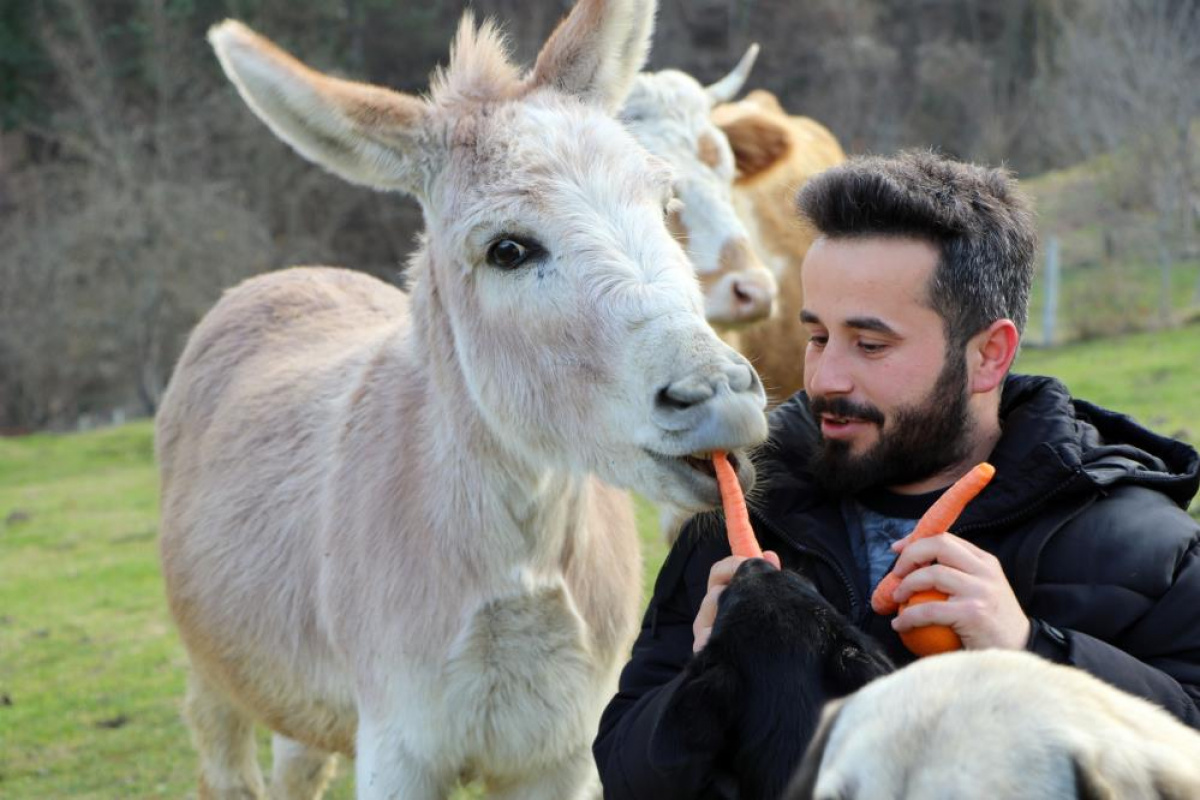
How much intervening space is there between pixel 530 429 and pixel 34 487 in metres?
15.4

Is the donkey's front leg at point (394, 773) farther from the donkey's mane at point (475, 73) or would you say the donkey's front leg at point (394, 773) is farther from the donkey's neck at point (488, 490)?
the donkey's mane at point (475, 73)

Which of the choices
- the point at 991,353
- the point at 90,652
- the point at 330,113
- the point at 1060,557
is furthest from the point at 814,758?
the point at 90,652

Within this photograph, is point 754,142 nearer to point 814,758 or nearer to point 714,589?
point 714,589

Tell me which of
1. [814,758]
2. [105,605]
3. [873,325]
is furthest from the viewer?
[105,605]

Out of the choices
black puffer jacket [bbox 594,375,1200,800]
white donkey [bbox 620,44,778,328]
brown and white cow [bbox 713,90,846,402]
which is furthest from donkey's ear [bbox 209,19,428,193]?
brown and white cow [bbox 713,90,846,402]

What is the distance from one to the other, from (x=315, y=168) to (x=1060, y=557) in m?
31.2

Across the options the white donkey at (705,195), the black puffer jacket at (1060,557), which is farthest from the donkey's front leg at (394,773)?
the white donkey at (705,195)

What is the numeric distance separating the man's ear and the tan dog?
962mm

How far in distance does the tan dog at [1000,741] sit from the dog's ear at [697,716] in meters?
0.35

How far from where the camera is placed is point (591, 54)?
341 centimetres

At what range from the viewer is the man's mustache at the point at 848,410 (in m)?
2.61

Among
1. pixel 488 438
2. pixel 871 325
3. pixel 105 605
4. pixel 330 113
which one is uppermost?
pixel 330 113

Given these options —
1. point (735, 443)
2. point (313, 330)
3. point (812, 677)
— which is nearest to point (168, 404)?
point (313, 330)

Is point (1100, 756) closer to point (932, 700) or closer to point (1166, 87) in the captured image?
point (932, 700)
